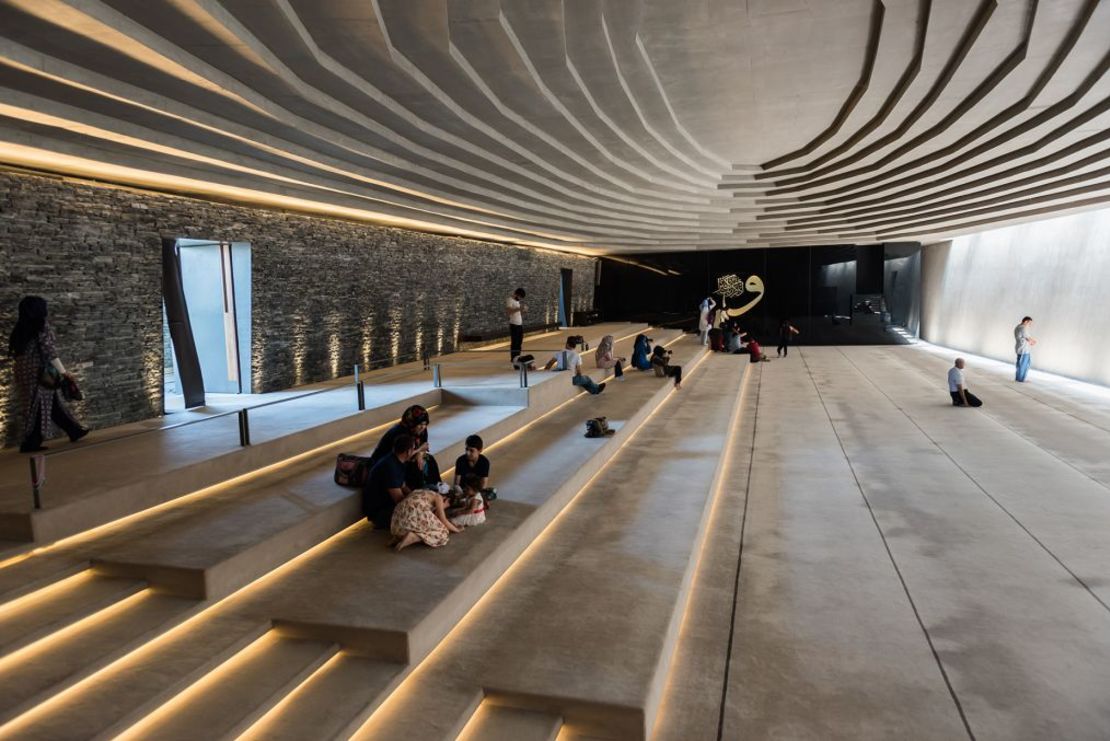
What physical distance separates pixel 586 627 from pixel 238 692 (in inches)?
71.7

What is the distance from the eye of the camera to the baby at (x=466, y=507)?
5.22 m

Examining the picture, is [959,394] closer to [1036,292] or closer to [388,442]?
[1036,292]

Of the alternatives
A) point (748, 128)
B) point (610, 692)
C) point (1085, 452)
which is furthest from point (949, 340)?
point (610, 692)

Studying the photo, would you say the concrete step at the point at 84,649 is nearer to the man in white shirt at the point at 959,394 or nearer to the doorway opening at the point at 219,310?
the doorway opening at the point at 219,310

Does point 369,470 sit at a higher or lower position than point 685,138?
lower

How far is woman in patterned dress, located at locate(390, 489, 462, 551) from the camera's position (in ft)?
15.8

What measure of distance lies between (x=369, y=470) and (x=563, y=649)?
220 centimetres

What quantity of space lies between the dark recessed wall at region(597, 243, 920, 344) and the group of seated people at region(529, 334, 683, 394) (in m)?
12.8

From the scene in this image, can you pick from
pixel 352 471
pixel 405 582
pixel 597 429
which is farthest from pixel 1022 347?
pixel 405 582

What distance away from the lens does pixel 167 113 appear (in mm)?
5562

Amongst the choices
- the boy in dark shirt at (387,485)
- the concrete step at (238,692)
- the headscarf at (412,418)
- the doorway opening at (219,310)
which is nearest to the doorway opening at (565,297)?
the doorway opening at (219,310)

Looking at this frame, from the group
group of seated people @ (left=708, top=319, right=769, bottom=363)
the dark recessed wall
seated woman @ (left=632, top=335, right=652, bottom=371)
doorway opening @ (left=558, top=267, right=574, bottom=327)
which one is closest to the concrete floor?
seated woman @ (left=632, top=335, right=652, bottom=371)

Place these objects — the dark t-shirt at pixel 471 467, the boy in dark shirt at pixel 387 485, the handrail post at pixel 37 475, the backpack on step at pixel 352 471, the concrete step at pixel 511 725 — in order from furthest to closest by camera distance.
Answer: the dark t-shirt at pixel 471 467, the backpack on step at pixel 352 471, the boy in dark shirt at pixel 387 485, the handrail post at pixel 37 475, the concrete step at pixel 511 725

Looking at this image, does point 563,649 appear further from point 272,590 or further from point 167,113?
point 167,113
